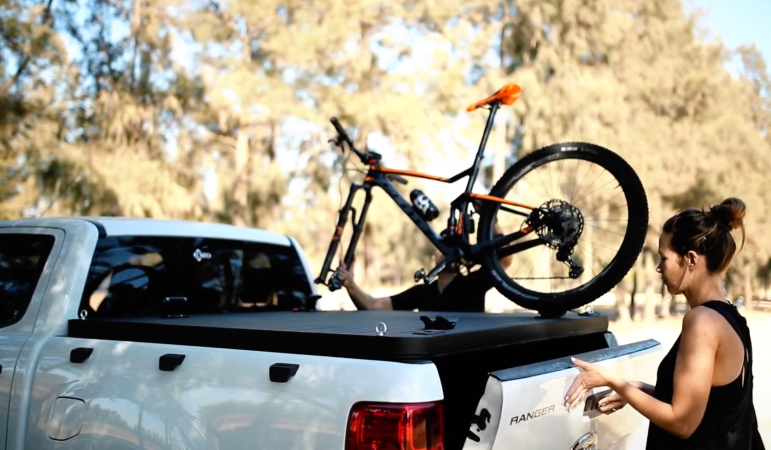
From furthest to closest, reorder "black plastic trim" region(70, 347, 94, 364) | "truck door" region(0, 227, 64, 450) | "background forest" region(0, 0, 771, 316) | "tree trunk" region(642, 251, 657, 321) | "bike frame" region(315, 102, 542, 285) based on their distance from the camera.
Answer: "tree trunk" region(642, 251, 657, 321) < "background forest" region(0, 0, 771, 316) < "bike frame" region(315, 102, 542, 285) < "truck door" region(0, 227, 64, 450) < "black plastic trim" region(70, 347, 94, 364)

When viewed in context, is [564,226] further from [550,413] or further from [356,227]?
[356,227]

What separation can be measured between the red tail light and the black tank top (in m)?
0.76

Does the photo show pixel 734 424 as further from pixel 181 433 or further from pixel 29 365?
pixel 29 365

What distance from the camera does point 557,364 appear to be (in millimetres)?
2723

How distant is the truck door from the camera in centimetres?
328

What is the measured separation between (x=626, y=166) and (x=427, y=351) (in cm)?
167

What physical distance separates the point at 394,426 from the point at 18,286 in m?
2.29

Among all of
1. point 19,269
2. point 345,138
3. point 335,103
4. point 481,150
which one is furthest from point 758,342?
point 19,269

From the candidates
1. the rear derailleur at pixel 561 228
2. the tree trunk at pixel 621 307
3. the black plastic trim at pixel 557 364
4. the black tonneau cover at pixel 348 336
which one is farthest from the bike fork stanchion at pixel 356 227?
the tree trunk at pixel 621 307

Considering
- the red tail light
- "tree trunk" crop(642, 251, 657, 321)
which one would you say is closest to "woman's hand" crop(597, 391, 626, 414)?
the red tail light

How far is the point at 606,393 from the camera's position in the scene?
2.90 meters

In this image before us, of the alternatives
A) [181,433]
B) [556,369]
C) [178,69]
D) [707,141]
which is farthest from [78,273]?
[707,141]

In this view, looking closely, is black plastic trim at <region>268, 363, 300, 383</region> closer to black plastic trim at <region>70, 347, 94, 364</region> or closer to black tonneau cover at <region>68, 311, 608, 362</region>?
black tonneau cover at <region>68, 311, 608, 362</region>

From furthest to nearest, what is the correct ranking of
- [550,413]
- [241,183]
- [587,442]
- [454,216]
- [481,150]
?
1. [241,183]
2. [481,150]
3. [454,216]
4. [587,442]
5. [550,413]
